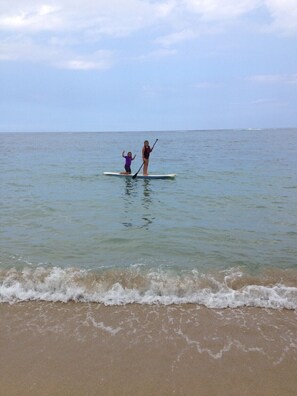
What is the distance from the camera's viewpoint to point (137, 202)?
13.8 meters

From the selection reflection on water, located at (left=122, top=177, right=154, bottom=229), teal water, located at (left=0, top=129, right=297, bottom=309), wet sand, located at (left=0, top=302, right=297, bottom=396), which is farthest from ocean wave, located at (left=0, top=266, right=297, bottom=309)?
reflection on water, located at (left=122, top=177, right=154, bottom=229)

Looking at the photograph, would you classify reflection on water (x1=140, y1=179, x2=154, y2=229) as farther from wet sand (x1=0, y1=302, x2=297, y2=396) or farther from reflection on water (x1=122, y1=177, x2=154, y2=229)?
wet sand (x1=0, y1=302, x2=297, y2=396)

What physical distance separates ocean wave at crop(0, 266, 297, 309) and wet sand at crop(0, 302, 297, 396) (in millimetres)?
229

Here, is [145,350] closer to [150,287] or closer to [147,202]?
[150,287]

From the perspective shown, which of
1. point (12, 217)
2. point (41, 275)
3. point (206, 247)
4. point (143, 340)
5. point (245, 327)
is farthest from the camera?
point (12, 217)

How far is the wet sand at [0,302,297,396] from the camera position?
12.7 feet

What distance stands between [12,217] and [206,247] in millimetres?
6052

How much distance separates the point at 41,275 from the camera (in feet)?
22.2

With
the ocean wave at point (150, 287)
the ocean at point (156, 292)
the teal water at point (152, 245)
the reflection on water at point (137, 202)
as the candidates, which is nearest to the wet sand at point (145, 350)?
the ocean at point (156, 292)

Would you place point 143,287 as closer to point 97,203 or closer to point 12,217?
point 12,217

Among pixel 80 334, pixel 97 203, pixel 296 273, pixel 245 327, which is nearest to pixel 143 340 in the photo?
pixel 80 334

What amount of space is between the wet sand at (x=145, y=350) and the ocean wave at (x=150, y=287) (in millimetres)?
229

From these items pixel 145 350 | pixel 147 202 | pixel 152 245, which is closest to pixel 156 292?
pixel 145 350

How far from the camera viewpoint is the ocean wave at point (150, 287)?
19.2 feet
